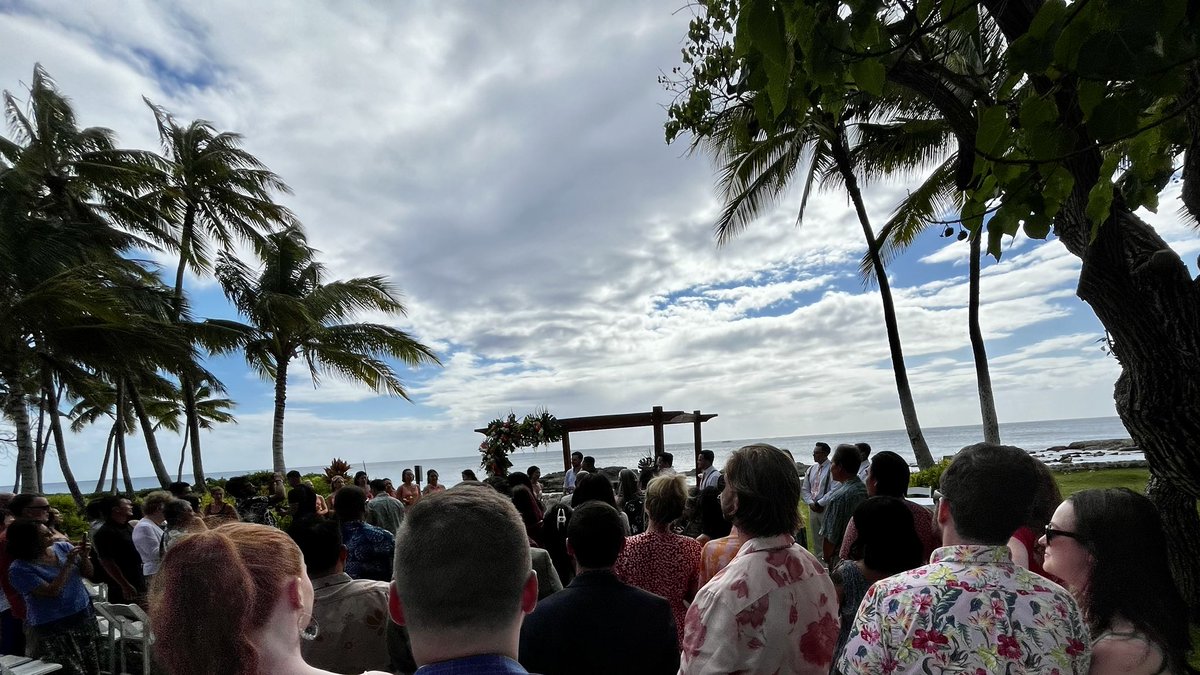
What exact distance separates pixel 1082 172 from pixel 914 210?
11.2 meters

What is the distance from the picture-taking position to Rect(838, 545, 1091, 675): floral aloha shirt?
5.31ft

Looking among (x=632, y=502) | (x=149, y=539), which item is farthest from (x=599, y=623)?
(x=149, y=539)

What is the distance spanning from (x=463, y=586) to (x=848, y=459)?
4.22 meters

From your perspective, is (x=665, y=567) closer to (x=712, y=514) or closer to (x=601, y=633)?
(x=601, y=633)

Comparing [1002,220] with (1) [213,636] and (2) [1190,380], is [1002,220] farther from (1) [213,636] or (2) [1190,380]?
(1) [213,636]

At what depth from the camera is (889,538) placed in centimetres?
259

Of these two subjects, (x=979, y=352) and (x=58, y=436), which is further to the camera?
(x=58, y=436)

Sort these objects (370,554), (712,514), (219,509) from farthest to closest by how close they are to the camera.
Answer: (219,509) → (712,514) → (370,554)

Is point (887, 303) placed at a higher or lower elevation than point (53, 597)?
higher

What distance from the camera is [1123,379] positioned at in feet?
10.9

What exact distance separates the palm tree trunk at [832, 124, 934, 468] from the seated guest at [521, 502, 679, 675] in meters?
12.2

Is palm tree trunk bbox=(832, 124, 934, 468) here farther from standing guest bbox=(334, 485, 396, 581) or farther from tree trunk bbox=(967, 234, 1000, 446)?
standing guest bbox=(334, 485, 396, 581)

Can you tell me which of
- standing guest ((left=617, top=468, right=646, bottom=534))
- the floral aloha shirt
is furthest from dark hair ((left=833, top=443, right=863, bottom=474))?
the floral aloha shirt

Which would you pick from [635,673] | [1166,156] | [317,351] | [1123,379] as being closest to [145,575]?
[635,673]
